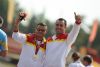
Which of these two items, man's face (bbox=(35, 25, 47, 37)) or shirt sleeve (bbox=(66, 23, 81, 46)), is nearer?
shirt sleeve (bbox=(66, 23, 81, 46))

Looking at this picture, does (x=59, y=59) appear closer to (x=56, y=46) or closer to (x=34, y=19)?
(x=56, y=46)

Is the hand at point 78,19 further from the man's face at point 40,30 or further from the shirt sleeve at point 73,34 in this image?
the man's face at point 40,30

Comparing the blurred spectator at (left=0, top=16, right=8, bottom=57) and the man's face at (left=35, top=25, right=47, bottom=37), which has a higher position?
the man's face at (left=35, top=25, right=47, bottom=37)

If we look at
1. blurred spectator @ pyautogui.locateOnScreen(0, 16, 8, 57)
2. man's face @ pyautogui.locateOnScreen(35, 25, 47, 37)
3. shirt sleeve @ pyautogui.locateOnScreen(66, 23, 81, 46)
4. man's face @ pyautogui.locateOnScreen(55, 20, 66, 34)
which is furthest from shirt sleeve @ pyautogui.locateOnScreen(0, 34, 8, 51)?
shirt sleeve @ pyautogui.locateOnScreen(66, 23, 81, 46)

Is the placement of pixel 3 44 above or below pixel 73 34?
below

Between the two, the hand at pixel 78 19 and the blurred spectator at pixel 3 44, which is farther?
the blurred spectator at pixel 3 44

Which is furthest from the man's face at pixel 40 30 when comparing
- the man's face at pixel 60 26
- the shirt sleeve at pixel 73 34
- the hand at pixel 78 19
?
the hand at pixel 78 19

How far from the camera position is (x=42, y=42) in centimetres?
995

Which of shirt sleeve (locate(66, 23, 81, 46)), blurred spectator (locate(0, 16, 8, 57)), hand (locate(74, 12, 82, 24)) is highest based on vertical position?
hand (locate(74, 12, 82, 24))

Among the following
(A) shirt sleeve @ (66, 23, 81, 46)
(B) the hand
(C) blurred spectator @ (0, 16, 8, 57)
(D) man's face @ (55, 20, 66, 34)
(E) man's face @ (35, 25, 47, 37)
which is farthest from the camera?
(C) blurred spectator @ (0, 16, 8, 57)

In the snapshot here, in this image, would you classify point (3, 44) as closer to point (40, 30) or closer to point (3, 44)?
point (3, 44)

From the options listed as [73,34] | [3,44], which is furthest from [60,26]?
[3,44]

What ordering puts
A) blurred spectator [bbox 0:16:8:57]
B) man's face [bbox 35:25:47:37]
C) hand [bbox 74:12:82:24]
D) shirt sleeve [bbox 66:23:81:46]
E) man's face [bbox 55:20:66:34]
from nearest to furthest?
hand [bbox 74:12:82:24] < shirt sleeve [bbox 66:23:81:46] < man's face [bbox 55:20:66:34] < man's face [bbox 35:25:47:37] < blurred spectator [bbox 0:16:8:57]

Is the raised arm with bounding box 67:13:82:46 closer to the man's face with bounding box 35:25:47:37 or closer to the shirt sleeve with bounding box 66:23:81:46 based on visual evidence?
the shirt sleeve with bounding box 66:23:81:46
